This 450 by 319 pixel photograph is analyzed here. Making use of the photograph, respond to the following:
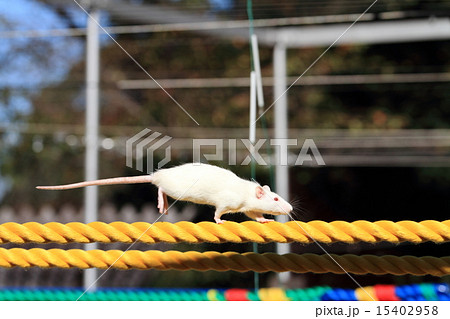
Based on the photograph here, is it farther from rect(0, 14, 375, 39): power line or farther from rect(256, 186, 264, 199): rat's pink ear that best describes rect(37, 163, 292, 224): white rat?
rect(0, 14, 375, 39): power line

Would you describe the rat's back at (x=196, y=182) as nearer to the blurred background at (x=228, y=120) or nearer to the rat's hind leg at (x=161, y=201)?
the rat's hind leg at (x=161, y=201)

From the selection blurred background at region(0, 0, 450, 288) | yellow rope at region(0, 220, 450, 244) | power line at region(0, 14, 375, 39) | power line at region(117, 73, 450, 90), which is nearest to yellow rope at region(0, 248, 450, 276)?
yellow rope at region(0, 220, 450, 244)

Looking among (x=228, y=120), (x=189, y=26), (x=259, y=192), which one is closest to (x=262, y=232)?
(x=259, y=192)

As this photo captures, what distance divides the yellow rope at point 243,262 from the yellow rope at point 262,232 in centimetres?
3

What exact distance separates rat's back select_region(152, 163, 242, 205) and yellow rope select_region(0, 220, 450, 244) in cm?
3

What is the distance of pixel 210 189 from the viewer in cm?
49

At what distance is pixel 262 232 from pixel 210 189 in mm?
67

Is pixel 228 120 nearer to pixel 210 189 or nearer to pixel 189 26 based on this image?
pixel 189 26

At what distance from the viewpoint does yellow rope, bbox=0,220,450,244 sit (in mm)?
503

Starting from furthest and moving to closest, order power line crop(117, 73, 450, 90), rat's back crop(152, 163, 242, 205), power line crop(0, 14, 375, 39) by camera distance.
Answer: power line crop(117, 73, 450, 90) < power line crop(0, 14, 375, 39) < rat's back crop(152, 163, 242, 205)

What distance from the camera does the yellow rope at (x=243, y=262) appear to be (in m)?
0.54

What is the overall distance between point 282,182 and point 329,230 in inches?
60.4

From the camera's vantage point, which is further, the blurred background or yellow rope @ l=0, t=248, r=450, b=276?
the blurred background

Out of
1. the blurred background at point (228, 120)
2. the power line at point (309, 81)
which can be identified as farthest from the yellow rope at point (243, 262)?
the power line at point (309, 81)
